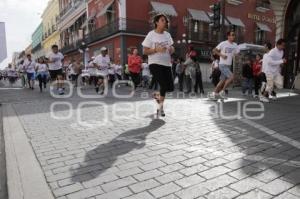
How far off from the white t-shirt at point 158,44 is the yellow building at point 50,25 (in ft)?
151

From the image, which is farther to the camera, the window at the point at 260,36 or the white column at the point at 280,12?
the window at the point at 260,36

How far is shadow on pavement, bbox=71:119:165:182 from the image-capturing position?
10.1 ft

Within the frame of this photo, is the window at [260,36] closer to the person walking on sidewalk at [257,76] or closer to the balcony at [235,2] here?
the balcony at [235,2]

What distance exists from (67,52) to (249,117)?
1530 inches

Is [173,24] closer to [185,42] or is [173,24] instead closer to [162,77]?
[185,42]

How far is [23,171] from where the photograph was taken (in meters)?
3.05

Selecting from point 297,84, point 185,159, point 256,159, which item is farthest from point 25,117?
point 297,84

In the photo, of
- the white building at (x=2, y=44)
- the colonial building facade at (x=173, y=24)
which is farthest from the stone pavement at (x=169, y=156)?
the colonial building facade at (x=173, y=24)

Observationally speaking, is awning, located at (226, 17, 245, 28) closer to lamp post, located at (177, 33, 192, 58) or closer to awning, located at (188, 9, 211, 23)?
awning, located at (188, 9, 211, 23)

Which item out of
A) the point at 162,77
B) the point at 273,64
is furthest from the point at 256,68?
the point at 162,77

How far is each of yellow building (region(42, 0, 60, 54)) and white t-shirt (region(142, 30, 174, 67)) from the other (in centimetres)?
4616

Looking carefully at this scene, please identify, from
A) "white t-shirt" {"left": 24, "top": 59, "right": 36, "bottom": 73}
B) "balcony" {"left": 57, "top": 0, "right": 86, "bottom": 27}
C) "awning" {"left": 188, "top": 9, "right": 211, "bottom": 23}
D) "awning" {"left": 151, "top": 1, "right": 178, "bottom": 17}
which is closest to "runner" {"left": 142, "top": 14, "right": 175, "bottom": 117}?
"white t-shirt" {"left": 24, "top": 59, "right": 36, "bottom": 73}

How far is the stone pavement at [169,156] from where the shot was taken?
2600 mm

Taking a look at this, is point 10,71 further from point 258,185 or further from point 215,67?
point 258,185
